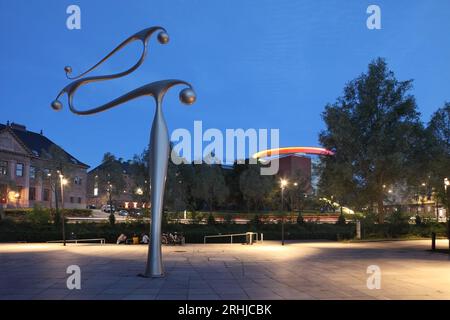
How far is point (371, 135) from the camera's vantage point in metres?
36.1

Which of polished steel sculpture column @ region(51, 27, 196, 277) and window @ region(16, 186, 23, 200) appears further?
window @ region(16, 186, 23, 200)

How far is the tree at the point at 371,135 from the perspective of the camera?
35562 millimetres

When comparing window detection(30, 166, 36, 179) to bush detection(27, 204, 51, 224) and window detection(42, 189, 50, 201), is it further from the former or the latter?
bush detection(27, 204, 51, 224)

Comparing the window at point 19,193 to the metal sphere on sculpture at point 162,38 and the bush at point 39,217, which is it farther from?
the metal sphere on sculpture at point 162,38

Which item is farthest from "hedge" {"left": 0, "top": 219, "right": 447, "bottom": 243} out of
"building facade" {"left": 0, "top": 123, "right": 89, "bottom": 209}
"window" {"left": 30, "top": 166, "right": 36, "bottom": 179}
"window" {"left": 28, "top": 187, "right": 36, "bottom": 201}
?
"window" {"left": 30, "top": 166, "right": 36, "bottom": 179}

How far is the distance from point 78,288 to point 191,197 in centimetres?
5701

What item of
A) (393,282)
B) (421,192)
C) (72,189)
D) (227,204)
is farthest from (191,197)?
(393,282)

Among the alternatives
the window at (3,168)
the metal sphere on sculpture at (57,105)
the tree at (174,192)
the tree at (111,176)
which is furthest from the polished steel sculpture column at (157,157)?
the window at (3,168)

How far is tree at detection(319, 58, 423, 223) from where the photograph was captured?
3556 cm

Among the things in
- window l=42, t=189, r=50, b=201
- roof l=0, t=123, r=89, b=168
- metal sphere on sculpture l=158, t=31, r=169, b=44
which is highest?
roof l=0, t=123, r=89, b=168

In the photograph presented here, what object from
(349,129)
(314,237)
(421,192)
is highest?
(349,129)
